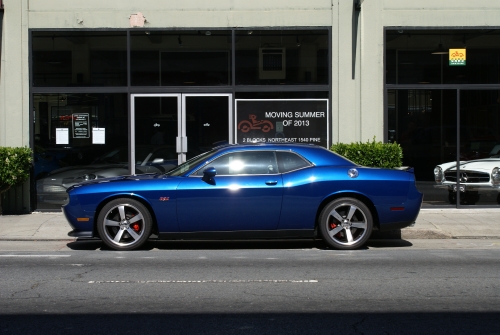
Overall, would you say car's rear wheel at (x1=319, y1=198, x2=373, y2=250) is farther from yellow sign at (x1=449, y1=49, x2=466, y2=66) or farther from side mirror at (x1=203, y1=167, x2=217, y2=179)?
yellow sign at (x1=449, y1=49, x2=466, y2=66)

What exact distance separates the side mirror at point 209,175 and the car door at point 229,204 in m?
0.02

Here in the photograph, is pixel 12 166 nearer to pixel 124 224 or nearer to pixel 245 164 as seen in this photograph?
pixel 124 224

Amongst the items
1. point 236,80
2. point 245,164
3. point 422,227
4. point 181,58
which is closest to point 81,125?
point 181,58

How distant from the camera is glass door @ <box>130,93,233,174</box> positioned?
1433 centimetres

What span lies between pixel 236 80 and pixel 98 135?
10.4 feet

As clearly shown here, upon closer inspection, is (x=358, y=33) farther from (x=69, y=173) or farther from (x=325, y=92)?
(x=69, y=173)

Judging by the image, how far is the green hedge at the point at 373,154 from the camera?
44.1 ft

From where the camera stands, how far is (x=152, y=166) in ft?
47.3

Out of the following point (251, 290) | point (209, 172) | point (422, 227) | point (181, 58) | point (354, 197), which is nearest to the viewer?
point (251, 290)

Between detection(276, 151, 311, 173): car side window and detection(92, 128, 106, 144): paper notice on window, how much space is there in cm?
558

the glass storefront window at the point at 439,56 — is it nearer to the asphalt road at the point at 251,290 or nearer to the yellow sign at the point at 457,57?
the yellow sign at the point at 457,57

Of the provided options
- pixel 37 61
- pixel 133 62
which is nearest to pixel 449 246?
pixel 133 62

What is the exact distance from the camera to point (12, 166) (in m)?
13.1

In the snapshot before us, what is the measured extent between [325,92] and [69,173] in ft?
18.8
